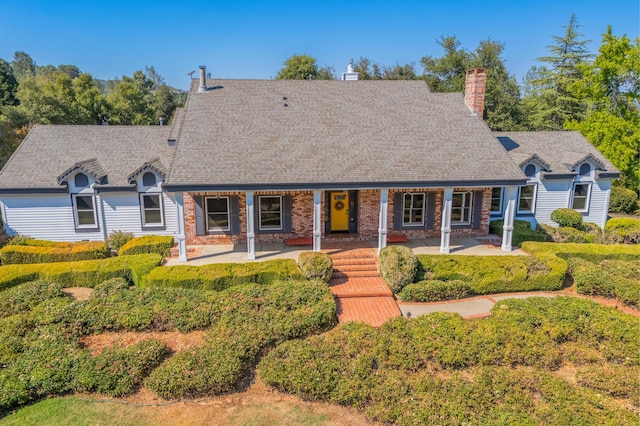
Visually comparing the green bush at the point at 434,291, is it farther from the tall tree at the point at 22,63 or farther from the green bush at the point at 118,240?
the tall tree at the point at 22,63

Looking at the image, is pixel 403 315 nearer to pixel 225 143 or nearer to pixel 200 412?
pixel 200 412

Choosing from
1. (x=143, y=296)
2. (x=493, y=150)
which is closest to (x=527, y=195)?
(x=493, y=150)

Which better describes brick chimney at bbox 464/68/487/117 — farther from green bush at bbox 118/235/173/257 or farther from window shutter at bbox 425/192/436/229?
green bush at bbox 118/235/173/257

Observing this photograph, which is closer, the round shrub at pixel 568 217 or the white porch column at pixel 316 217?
the white porch column at pixel 316 217

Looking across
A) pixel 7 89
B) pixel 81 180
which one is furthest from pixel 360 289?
pixel 7 89

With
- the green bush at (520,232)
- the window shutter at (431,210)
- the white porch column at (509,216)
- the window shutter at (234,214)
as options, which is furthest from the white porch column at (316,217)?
the green bush at (520,232)

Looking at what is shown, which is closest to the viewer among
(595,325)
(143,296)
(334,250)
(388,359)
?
(388,359)

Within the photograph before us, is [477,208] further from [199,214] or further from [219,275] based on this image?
[199,214]

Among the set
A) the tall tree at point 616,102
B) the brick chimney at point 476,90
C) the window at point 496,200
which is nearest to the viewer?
the brick chimney at point 476,90
